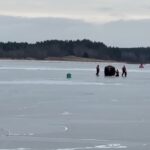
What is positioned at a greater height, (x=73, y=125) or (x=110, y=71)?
(x=73, y=125)

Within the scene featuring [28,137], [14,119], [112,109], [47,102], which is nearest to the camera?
[28,137]

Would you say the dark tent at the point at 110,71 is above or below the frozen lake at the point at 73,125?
below

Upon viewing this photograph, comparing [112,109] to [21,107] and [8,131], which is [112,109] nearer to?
[21,107]

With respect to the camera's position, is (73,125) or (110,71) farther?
(110,71)

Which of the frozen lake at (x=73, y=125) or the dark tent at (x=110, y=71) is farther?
the dark tent at (x=110, y=71)

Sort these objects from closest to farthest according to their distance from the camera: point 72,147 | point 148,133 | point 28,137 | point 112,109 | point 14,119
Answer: point 72,147 → point 28,137 → point 148,133 → point 14,119 → point 112,109

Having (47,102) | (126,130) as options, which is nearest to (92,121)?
(126,130)

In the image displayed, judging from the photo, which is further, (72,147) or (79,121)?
(79,121)

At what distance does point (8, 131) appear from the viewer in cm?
1249

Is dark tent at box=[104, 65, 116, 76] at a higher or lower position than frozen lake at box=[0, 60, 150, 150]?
lower

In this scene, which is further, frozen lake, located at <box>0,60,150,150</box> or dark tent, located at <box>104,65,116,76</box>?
dark tent, located at <box>104,65,116,76</box>

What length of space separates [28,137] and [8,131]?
0.92m

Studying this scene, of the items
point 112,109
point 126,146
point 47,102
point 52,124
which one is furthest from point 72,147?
point 47,102

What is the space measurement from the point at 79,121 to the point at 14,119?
151 cm
